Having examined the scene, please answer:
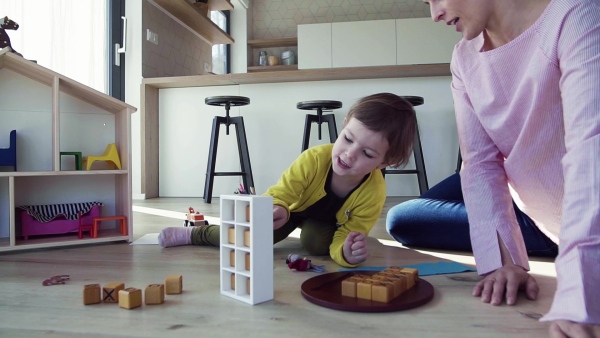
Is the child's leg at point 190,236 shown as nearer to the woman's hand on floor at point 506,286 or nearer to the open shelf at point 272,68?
the woman's hand on floor at point 506,286

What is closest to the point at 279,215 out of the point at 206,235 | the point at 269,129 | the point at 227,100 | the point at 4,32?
the point at 206,235

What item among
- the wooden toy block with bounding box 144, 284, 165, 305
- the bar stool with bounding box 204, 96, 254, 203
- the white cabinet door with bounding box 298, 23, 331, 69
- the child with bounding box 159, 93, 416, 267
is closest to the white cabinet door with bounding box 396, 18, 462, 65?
the white cabinet door with bounding box 298, 23, 331, 69

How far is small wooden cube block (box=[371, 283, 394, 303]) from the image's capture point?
2.90 ft

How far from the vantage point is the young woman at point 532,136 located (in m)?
0.61

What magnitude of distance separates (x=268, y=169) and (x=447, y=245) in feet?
7.38

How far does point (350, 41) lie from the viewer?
5254 mm

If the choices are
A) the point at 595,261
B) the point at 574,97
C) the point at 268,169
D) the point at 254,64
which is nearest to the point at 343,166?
the point at 574,97

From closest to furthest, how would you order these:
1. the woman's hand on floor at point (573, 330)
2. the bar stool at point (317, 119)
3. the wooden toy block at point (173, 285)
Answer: the woman's hand on floor at point (573, 330)
the wooden toy block at point (173, 285)
the bar stool at point (317, 119)

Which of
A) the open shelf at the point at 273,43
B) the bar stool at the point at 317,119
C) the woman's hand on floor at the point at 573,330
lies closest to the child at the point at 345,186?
the woman's hand on floor at the point at 573,330

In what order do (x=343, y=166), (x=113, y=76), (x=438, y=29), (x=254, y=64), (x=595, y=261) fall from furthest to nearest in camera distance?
1. (x=254, y=64)
2. (x=438, y=29)
3. (x=113, y=76)
4. (x=343, y=166)
5. (x=595, y=261)

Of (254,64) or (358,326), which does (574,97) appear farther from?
(254,64)

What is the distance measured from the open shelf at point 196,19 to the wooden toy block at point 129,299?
10.7 ft

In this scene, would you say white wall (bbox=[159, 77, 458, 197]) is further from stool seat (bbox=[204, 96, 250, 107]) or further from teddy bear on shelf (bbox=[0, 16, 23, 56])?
teddy bear on shelf (bbox=[0, 16, 23, 56])

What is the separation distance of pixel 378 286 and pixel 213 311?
0.31 meters
